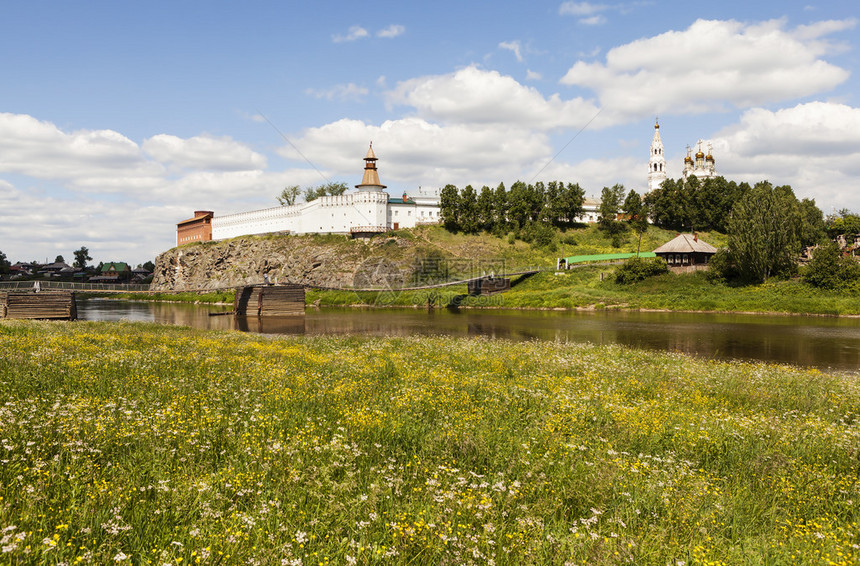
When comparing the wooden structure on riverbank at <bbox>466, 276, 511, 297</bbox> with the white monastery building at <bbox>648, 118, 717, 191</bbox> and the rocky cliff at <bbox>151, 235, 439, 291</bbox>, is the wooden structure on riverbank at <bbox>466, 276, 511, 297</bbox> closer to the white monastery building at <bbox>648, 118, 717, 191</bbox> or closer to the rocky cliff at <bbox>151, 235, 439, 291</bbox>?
the rocky cliff at <bbox>151, 235, 439, 291</bbox>

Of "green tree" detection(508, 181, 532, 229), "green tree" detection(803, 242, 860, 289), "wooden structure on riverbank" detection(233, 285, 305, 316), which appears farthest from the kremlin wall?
"green tree" detection(803, 242, 860, 289)

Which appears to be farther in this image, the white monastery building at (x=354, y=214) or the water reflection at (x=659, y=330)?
the white monastery building at (x=354, y=214)

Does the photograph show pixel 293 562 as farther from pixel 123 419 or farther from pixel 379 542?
pixel 123 419

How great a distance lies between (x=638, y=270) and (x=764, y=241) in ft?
53.9

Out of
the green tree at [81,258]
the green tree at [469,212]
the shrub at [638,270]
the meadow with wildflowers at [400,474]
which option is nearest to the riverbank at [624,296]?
the shrub at [638,270]

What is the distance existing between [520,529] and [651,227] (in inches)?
4912

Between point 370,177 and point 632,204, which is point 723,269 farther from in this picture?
point 370,177

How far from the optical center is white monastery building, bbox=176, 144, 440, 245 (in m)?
111

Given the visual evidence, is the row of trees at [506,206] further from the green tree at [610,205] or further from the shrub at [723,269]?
the shrub at [723,269]

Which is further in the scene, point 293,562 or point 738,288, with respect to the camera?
point 738,288

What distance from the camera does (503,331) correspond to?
42.5 m

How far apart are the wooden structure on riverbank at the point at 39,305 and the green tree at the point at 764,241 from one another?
82.2 m

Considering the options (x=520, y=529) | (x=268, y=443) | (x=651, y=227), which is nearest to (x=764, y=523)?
(x=520, y=529)

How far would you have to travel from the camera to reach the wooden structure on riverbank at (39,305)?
166 ft
